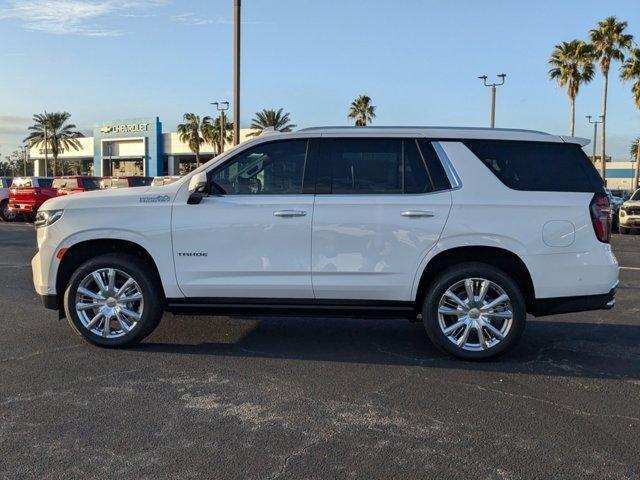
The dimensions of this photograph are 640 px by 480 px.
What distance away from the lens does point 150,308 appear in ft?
18.0

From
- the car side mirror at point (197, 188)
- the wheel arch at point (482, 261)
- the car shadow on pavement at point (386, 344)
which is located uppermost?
the car side mirror at point (197, 188)

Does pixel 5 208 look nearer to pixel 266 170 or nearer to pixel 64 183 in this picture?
pixel 64 183

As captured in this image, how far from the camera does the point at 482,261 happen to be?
544 cm

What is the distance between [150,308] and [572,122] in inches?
1527

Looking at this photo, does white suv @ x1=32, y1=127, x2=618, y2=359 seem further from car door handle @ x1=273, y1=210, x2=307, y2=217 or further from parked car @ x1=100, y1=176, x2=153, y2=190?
parked car @ x1=100, y1=176, x2=153, y2=190

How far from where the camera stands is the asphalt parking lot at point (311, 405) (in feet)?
11.2

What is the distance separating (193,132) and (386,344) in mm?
61117

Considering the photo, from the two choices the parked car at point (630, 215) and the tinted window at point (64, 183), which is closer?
the parked car at point (630, 215)

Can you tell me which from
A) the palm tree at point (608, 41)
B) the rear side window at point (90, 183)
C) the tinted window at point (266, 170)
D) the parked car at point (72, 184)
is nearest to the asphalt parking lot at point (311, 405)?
the tinted window at point (266, 170)

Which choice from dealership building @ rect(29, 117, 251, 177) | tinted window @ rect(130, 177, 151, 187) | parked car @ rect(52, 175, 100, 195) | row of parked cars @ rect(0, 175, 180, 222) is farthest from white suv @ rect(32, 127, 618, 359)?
dealership building @ rect(29, 117, 251, 177)

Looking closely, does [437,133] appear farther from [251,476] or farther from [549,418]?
[251,476]

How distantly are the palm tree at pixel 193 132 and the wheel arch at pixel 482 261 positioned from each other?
60464 millimetres

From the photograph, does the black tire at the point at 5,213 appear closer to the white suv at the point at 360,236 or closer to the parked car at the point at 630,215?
the white suv at the point at 360,236

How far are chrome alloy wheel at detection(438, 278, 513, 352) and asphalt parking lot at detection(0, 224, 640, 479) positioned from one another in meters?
0.25
